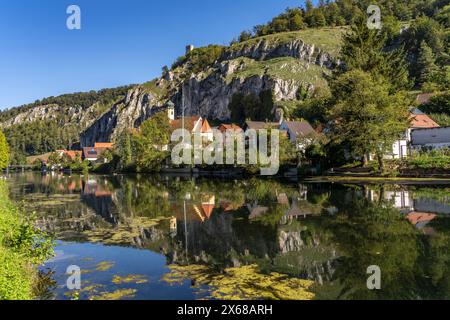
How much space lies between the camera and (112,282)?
13.6 metres

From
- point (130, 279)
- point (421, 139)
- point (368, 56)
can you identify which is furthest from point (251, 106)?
point (130, 279)

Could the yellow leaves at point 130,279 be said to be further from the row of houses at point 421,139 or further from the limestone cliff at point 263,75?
the limestone cliff at point 263,75

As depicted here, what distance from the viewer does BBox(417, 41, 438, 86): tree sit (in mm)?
122188

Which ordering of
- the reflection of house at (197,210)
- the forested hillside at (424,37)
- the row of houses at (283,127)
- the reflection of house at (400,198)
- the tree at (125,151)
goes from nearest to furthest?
the reflection of house at (197,210)
the reflection of house at (400,198)
the row of houses at (283,127)
the tree at (125,151)
the forested hillside at (424,37)

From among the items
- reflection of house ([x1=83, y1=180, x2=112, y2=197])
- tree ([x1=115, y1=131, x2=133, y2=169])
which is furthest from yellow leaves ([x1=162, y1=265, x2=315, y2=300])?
tree ([x1=115, y1=131, x2=133, y2=169])

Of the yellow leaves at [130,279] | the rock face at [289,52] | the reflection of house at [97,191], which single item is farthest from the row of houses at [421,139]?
the rock face at [289,52]

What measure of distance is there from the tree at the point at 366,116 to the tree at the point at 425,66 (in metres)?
81.6

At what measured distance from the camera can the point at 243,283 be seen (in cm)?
1308

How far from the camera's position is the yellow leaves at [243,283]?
1183 centimetres

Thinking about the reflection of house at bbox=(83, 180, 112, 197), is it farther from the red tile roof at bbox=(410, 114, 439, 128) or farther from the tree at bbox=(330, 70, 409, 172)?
the red tile roof at bbox=(410, 114, 439, 128)

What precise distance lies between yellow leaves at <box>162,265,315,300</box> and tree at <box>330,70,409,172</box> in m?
39.4
